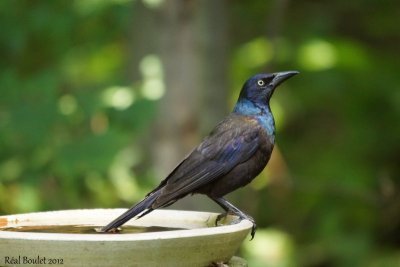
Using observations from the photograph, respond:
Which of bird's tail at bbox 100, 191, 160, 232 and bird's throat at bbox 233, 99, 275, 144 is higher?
bird's throat at bbox 233, 99, 275, 144

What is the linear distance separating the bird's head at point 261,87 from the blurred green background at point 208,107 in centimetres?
108

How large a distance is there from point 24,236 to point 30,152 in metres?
3.75

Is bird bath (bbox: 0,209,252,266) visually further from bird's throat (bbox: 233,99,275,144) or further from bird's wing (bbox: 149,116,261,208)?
bird's throat (bbox: 233,99,275,144)

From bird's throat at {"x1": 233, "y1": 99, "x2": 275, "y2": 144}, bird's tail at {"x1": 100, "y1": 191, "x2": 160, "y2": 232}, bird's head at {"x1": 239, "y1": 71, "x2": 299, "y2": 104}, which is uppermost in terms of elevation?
bird's head at {"x1": 239, "y1": 71, "x2": 299, "y2": 104}

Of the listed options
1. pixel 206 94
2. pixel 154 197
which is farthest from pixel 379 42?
pixel 154 197

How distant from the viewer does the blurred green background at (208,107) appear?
20.6ft

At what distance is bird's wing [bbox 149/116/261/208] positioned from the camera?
3920 millimetres

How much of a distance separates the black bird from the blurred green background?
129 cm

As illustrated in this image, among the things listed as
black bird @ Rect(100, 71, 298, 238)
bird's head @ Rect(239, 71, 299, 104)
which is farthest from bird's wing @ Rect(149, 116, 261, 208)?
bird's head @ Rect(239, 71, 299, 104)

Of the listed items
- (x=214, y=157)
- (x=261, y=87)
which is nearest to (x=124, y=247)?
(x=214, y=157)

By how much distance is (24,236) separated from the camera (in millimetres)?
2764

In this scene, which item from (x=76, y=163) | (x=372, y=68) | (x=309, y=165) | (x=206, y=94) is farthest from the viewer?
(x=309, y=165)

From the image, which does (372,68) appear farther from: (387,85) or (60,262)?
(60,262)

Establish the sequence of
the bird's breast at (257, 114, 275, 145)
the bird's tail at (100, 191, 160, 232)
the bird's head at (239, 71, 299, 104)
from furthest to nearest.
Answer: the bird's head at (239, 71, 299, 104), the bird's breast at (257, 114, 275, 145), the bird's tail at (100, 191, 160, 232)
